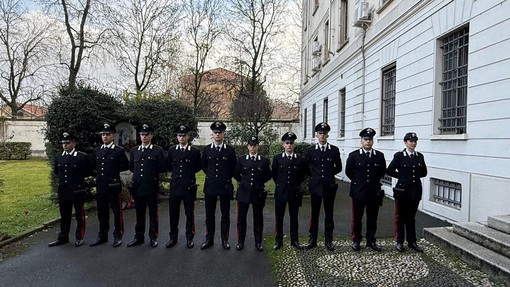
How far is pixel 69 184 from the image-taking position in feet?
18.5

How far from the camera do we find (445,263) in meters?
4.84

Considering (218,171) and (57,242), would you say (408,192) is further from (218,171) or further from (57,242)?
(57,242)

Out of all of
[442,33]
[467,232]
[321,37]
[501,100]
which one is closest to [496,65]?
[501,100]

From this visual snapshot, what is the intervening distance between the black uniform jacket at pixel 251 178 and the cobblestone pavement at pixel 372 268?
0.91m

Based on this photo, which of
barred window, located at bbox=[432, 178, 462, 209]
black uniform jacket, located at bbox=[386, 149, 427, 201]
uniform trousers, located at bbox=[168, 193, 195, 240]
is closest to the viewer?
black uniform jacket, located at bbox=[386, 149, 427, 201]

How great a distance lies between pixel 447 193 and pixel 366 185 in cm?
326

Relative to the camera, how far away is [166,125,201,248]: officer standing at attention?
5605mm

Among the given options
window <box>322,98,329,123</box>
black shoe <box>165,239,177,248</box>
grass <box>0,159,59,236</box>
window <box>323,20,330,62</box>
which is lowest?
grass <box>0,159,59,236</box>

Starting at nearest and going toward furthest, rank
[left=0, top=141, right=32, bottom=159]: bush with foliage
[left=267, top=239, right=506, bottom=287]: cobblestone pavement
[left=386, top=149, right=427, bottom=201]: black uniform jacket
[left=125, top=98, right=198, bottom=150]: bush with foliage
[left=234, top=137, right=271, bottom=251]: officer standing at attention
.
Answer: [left=267, top=239, right=506, bottom=287]: cobblestone pavement < [left=386, top=149, right=427, bottom=201]: black uniform jacket < [left=234, top=137, right=271, bottom=251]: officer standing at attention < [left=125, top=98, right=198, bottom=150]: bush with foliage < [left=0, top=141, right=32, bottom=159]: bush with foliage

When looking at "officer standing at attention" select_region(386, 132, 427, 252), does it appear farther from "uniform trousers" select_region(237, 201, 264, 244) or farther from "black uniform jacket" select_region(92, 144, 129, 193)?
"black uniform jacket" select_region(92, 144, 129, 193)

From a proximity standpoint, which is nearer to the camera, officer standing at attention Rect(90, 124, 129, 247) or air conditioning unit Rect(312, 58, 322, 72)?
officer standing at attention Rect(90, 124, 129, 247)

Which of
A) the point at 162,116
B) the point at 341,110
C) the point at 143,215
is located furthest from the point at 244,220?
the point at 341,110

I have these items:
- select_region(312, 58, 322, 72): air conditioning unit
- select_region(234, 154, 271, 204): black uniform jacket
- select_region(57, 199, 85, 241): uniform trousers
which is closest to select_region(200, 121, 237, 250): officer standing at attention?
select_region(234, 154, 271, 204): black uniform jacket

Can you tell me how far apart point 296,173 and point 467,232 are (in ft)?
9.32
